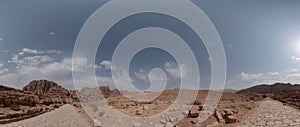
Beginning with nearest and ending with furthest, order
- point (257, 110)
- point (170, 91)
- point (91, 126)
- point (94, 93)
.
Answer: point (257, 110) < point (91, 126) < point (170, 91) < point (94, 93)

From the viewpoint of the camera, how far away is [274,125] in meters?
13.0

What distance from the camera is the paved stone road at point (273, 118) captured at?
1316 cm

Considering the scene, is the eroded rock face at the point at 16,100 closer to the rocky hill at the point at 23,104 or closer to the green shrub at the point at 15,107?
the rocky hill at the point at 23,104

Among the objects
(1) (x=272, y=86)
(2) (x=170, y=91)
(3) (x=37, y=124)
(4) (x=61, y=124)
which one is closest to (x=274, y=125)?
(4) (x=61, y=124)

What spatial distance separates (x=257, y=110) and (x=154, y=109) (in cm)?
634

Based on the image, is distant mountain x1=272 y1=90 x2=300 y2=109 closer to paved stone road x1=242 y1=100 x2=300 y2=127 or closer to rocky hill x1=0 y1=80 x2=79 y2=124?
paved stone road x1=242 y1=100 x2=300 y2=127

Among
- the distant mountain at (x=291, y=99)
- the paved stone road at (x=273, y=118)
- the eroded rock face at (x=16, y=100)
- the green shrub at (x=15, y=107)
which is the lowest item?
the paved stone road at (x=273, y=118)

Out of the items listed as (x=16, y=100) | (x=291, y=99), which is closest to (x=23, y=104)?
(x=16, y=100)

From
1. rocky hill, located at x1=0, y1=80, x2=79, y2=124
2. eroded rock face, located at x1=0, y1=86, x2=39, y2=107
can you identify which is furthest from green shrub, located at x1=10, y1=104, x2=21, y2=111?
eroded rock face, located at x1=0, y1=86, x2=39, y2=107

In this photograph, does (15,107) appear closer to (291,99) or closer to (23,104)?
(23,104)

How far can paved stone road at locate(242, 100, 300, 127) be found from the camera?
13.2 metres

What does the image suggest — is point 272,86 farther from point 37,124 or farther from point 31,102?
point 37,124

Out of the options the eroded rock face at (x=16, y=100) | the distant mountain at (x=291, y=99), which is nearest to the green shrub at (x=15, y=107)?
the eroded rock face at (x=16, y=100)

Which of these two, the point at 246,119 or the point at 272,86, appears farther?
the point at 272,86
